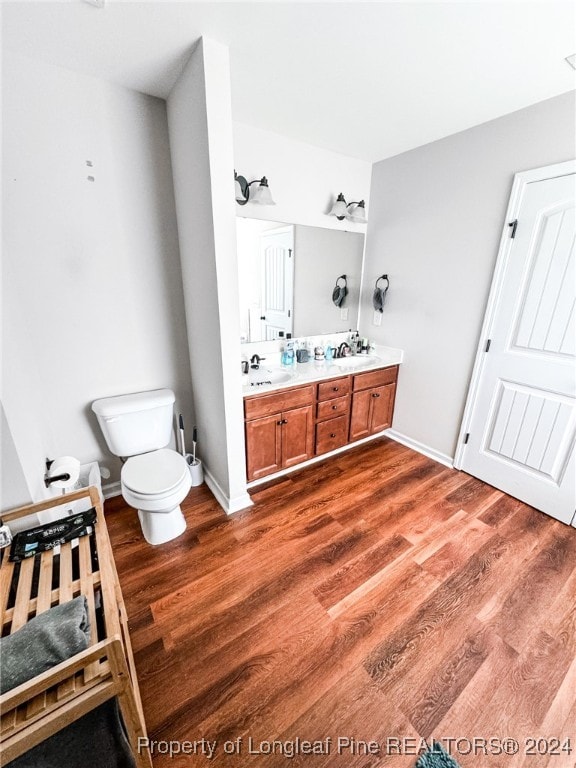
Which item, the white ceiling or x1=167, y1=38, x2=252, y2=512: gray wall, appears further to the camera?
x1=167, y1=38, x2=252, y2=512: gray wall

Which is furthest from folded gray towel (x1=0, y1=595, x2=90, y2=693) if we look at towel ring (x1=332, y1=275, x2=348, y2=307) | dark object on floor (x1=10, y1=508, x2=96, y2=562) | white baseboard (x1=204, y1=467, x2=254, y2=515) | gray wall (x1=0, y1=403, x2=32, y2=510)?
towel ring (x1=332, y1=275, x2=348, y2=307)

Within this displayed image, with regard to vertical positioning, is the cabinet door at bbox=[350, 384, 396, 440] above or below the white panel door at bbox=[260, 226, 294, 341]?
below

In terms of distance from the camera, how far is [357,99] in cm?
175

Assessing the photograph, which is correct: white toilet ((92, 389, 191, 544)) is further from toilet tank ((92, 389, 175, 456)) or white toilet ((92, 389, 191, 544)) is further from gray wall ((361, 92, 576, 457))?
gray wall ((361, 92, 576, 457))

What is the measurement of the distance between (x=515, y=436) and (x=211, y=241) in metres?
2.34

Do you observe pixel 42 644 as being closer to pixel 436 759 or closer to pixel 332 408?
pixel 436 759

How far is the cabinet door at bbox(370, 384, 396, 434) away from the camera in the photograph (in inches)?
108

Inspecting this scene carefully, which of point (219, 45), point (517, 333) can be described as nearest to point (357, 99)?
point (219, 45)

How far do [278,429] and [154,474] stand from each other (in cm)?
84

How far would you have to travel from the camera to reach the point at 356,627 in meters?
1.38

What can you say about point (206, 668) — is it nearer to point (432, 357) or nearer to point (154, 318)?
point (154, 318)

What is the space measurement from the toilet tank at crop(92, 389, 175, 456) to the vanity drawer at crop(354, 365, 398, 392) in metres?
1.46

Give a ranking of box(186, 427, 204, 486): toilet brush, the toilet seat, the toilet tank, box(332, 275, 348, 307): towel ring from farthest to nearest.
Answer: box(332, 275, 348, 307): towel ring < box(186, 427, 204, 486): toilet brush < the toilet tank < the toilet seat

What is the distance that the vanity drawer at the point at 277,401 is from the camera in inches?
78.2
